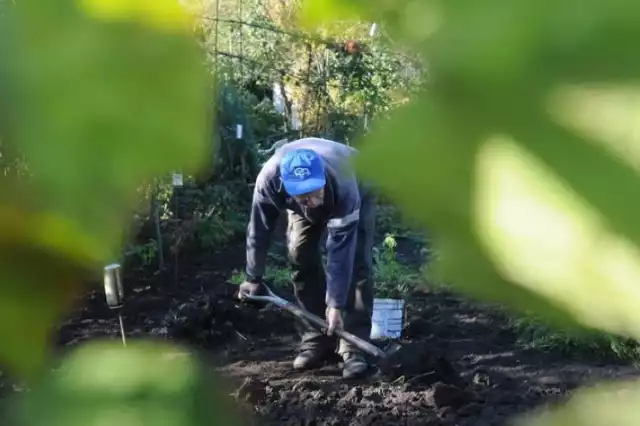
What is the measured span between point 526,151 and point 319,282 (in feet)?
10.1

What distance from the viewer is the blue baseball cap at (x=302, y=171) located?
5.61ft

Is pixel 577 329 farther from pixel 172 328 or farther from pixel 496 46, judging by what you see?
pixel 172 328

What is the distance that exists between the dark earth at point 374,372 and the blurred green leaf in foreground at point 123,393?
2.16 metres

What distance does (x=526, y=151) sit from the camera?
13 cm

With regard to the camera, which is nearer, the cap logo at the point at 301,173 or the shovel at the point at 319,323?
the cap logo at the point at 301,173

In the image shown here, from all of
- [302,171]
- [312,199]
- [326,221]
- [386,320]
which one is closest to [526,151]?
[302,171]

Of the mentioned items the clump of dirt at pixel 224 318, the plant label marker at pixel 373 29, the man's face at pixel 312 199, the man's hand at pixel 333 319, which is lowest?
the clump of dirt at pixel 224 318

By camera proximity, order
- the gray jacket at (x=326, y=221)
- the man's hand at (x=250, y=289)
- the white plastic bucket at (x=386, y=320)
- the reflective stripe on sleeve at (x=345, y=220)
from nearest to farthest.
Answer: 1. the gray jacket at (x=326, y=221)
2. the reflective stripe on sleeve at (x=345, y=220)
3. the man's hand at (x=250, y=289)
4. the white plastic bucket at (x=386, y=320)

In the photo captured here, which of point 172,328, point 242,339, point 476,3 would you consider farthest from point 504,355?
point 476,3

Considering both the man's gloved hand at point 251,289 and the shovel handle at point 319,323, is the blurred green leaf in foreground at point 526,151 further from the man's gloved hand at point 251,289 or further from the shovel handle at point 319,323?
the man's gloved hand at point 251,289

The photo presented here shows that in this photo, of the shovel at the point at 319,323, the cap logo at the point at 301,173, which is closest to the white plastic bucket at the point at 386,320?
the shovel at the point at 319,323

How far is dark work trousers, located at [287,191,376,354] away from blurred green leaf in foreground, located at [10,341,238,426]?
2838mm

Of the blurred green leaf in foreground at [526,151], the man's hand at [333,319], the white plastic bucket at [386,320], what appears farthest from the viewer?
the white plastic bucket at [386,320]

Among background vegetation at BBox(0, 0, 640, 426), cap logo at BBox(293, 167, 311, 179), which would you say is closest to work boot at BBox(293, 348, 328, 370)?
cap logo at BBox(293, 167, 311, 179)
